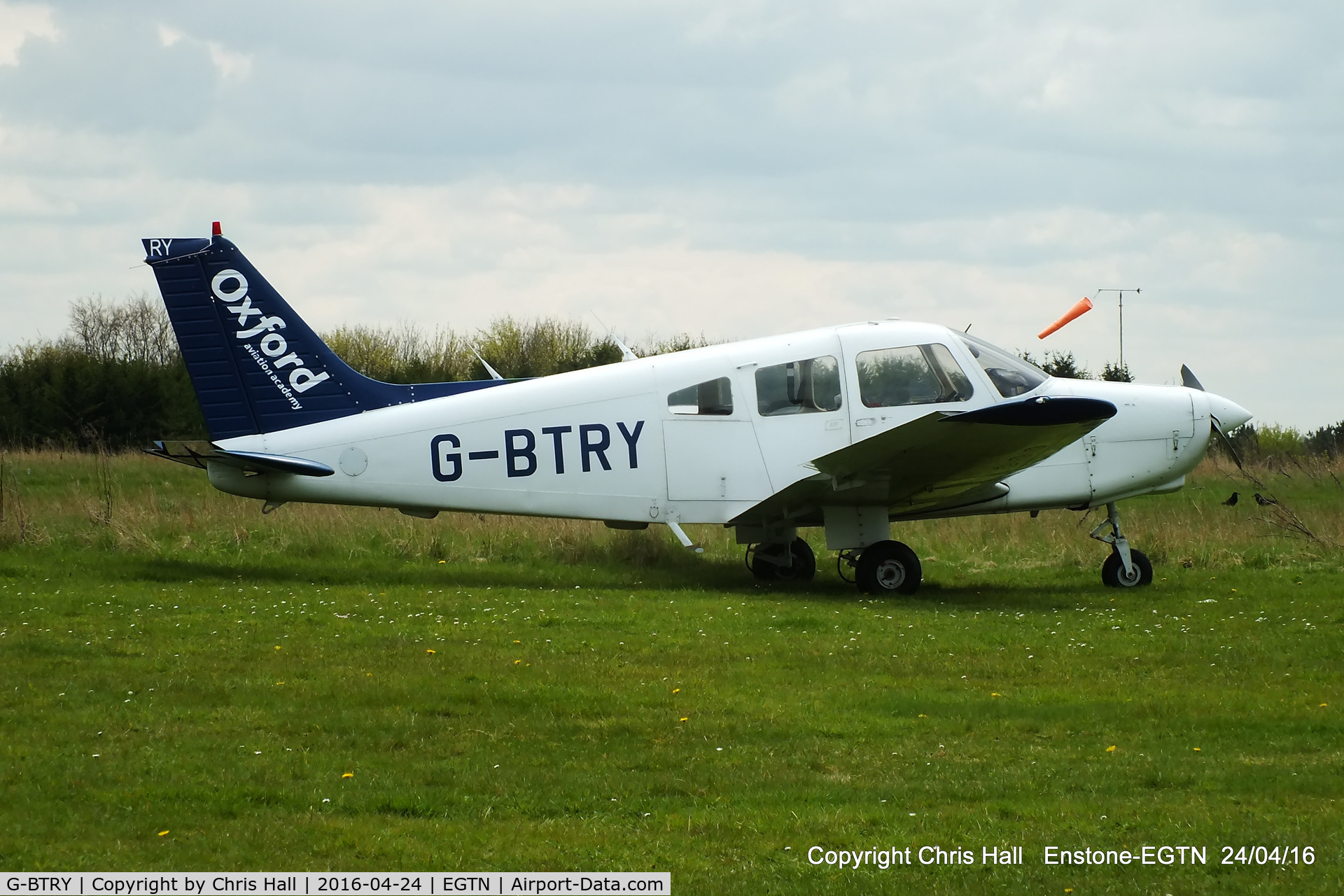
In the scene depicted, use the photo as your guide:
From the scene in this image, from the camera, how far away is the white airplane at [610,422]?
42.1 ft

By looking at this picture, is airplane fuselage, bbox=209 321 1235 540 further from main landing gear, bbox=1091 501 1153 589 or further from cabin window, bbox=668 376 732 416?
main landing gear, bbox=1091 501 1153 589

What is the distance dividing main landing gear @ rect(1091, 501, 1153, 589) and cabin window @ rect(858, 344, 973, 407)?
2.46 meters

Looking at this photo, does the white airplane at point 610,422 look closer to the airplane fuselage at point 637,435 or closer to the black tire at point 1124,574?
the airplane fuselage at point 637,435

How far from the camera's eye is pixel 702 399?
13133mm

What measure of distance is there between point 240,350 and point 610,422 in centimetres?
374

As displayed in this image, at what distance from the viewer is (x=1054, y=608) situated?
11984 mm

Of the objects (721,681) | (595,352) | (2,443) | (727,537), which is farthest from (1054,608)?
(2,443)

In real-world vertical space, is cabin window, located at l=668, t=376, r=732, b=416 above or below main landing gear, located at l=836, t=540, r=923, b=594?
above

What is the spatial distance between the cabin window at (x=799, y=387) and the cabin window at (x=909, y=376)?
0.30m

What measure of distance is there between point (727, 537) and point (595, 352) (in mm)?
22175

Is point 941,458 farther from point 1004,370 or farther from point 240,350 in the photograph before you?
point 240,350
